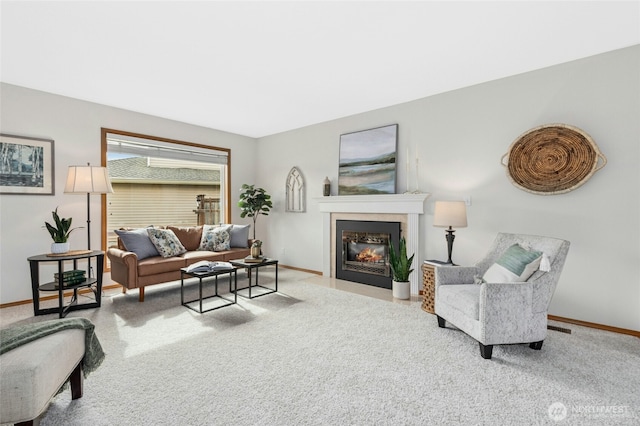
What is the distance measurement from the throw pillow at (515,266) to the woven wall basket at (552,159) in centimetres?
98

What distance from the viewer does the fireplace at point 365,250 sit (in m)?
4.34

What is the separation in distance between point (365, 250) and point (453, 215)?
1658mm

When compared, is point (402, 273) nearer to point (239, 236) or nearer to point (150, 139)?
point (239, 236)

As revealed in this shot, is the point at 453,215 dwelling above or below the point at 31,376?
above

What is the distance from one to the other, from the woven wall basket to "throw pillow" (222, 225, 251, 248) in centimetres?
383

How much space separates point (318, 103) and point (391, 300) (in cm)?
281

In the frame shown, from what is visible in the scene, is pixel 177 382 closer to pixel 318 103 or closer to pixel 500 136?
pixel 318 103

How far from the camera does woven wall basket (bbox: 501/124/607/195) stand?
2.91 m

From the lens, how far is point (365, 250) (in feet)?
15.3

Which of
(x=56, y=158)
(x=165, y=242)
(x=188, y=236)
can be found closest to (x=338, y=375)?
(x=165, y=242)

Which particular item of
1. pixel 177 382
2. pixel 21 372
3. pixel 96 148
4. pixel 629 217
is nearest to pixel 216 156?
pixel 96 148

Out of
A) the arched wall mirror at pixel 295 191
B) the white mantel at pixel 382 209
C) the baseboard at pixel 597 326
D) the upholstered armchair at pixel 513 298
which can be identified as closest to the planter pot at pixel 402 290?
the white mantel at pixel 382 209

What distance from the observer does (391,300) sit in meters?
3.74

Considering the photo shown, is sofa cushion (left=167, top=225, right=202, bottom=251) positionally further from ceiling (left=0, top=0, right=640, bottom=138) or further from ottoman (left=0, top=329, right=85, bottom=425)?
ottoman (left=0, top=329, right=85, bottom=425)
